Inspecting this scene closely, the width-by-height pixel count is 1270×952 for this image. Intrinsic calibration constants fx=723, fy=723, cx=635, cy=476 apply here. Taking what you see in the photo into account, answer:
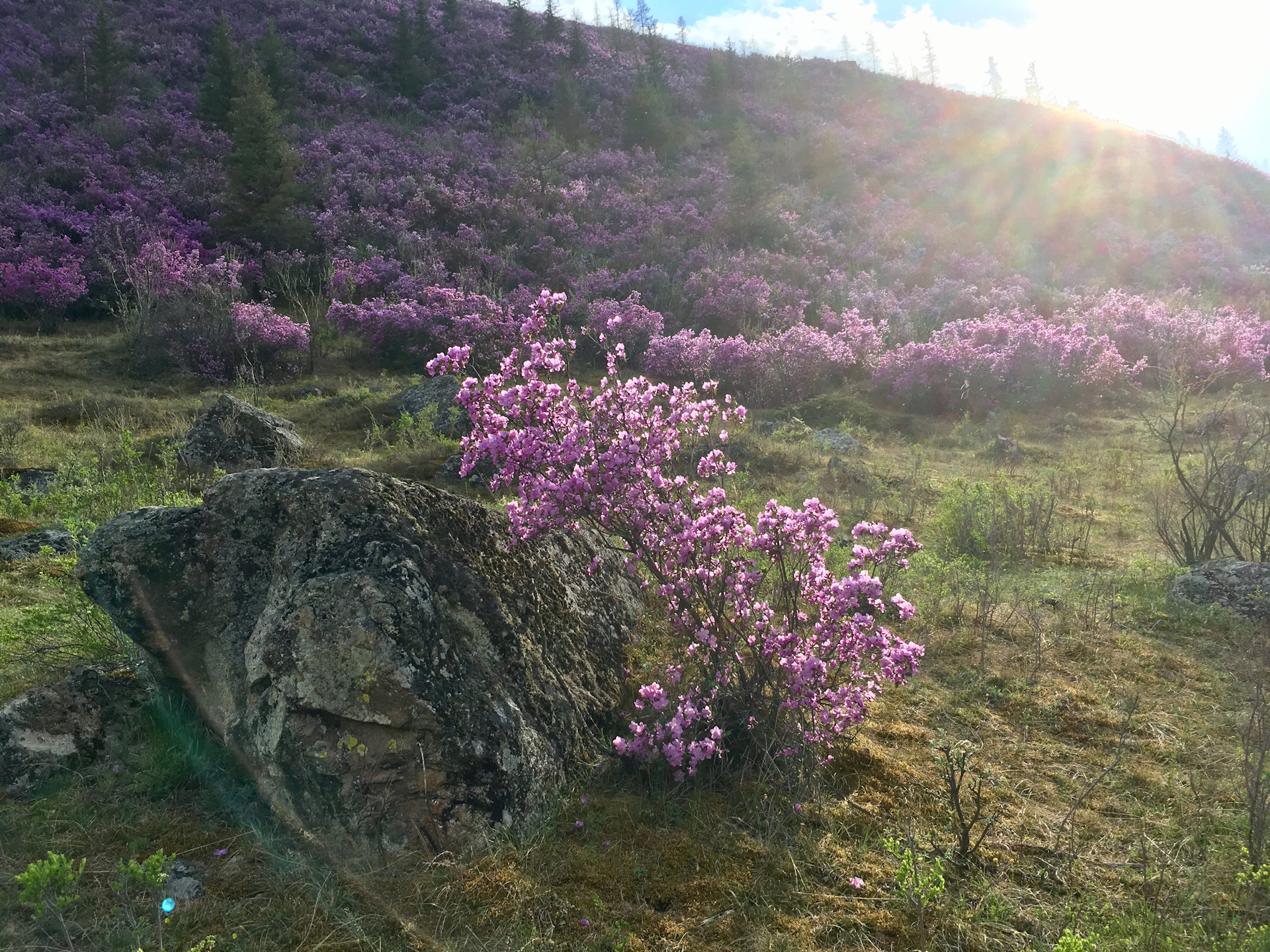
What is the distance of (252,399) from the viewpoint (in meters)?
11.2

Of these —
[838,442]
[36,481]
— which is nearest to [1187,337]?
[838,442]

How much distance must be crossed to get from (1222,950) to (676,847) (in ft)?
6.07

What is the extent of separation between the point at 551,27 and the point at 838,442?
30048 mm

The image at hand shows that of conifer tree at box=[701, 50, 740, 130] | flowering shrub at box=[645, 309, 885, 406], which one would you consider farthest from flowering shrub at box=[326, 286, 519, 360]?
conifer tree at box=[701, 50, 740, 130]

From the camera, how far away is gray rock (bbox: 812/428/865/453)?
10.7 metres

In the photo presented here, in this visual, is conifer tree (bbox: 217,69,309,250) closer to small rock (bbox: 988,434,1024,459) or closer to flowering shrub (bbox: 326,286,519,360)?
flowering shrub (bbox: 326,286,519,360)

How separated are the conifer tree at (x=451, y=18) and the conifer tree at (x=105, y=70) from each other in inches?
506

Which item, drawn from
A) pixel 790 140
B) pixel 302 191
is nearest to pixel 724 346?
pixel 302 191

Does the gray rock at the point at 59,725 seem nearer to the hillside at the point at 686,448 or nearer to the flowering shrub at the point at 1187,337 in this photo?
the hillside at the point at 686,448

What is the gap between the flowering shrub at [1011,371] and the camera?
1344 cm

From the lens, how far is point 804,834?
3066 millimetres

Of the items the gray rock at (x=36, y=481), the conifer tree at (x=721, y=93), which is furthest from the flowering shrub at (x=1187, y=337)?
the conifer tree at (x=721, y=93)

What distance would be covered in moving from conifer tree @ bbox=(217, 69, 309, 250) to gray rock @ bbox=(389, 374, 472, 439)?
313 inches

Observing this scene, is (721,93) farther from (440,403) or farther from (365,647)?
(365,647)
